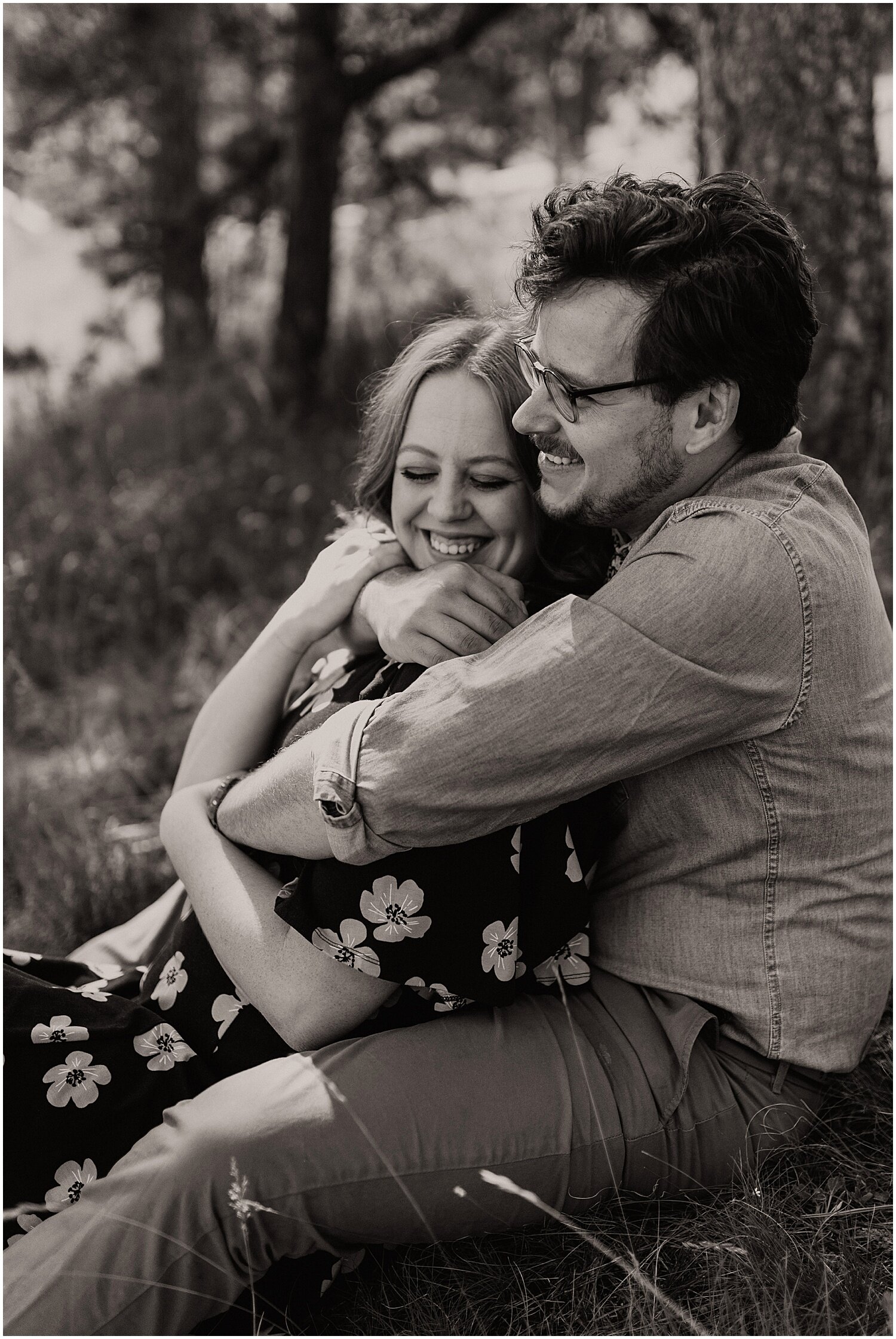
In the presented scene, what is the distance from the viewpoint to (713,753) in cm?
197

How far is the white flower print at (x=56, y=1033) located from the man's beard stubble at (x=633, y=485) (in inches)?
52.2

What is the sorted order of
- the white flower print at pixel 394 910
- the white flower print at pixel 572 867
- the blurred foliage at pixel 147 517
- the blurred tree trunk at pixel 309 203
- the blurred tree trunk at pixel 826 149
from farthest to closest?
the blurred tree trunk at pixel 309 203
the blurred foliage at pixel 147 517
the blurred tree trunk at pixel 826 149
the white flower print at pixel 572 867
the white flower print at pixel 394 910

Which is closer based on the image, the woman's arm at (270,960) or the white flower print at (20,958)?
the woman's arm at (270,960)

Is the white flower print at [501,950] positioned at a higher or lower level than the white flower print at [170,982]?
higher

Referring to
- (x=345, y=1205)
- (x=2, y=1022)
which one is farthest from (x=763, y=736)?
(x=2, y=1022)

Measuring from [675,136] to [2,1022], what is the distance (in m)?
8.40

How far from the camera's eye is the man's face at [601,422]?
2.03 metres

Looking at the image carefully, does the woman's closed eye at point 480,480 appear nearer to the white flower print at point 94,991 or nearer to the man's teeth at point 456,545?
the man's teeth at point 456,545

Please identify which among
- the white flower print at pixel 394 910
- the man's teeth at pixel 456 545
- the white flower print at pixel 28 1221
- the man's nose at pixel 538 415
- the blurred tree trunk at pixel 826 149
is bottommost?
the white flower print at pixel 28 1221

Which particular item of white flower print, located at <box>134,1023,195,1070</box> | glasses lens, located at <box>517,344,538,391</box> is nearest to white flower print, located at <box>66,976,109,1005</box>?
white flower print, located at <box>134,1023,195,1070</box>

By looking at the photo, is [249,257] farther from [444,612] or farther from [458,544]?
[444,612]

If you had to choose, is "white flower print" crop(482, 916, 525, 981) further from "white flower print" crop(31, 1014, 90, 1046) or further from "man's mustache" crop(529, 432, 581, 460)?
"man's mustache" crop(529, 432, 581, 460)

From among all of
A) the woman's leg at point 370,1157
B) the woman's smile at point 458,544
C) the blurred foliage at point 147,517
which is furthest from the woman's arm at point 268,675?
the blurred foliage at point 147,517

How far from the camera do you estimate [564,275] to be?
206 centimetres
